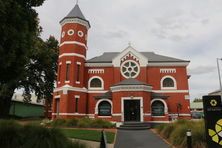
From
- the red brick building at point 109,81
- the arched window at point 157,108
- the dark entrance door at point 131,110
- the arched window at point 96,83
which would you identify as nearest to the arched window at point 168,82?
the red brick building at point 109,81

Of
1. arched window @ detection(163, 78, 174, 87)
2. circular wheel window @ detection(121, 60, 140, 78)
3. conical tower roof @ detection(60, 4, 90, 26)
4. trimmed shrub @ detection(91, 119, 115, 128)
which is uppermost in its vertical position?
conical tower roof @ detection(60, 4, 90, 26)

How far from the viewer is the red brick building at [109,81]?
30.4m

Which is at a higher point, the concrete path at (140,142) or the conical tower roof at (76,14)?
the conical tower roof at (76,14)

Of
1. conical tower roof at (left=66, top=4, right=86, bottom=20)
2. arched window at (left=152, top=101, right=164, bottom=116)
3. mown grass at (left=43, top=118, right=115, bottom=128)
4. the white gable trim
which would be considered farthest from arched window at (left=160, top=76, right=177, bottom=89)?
conical tower roof at (left=66, top=4, right=86, bottom=20)

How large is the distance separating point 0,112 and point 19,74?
25.0m

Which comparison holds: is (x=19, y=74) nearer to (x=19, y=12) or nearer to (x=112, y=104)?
(x=19, y=12)

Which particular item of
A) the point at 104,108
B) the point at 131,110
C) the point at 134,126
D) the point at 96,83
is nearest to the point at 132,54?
the point at 96,83

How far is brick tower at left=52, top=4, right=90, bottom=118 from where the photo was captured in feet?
101

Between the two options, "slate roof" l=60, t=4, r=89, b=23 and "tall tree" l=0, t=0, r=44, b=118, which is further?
"slate roof" l=60, t=4, r=89, b=23

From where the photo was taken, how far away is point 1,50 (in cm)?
880

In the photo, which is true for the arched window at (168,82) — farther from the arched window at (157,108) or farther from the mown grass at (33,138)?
the mown grass at (33,138)

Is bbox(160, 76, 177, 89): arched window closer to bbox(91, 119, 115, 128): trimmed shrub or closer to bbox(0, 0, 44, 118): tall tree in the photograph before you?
bbox(91, 119, 115, 128): trimmed shrub

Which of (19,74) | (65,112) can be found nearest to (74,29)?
(65,112)

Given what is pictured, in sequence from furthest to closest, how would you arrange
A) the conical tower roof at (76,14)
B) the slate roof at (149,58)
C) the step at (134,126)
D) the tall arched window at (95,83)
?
the slate roof at (149,58) < the tall arched window at (95,83) < the conical tower roof at (76,14) < the step at (134,126)
